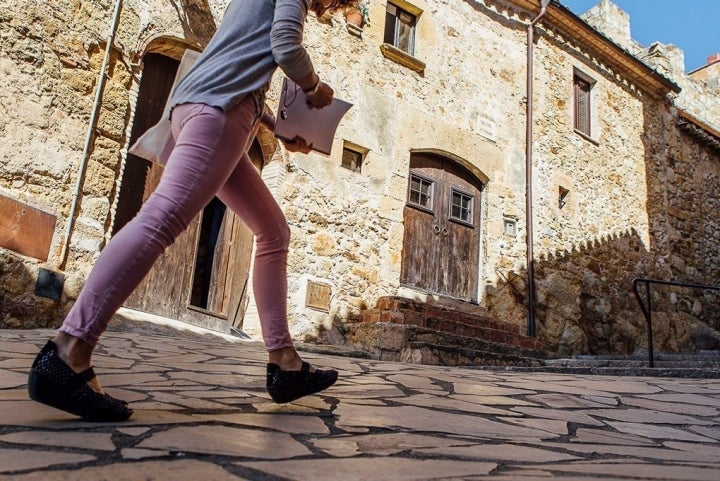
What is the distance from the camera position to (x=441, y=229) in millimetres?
8711

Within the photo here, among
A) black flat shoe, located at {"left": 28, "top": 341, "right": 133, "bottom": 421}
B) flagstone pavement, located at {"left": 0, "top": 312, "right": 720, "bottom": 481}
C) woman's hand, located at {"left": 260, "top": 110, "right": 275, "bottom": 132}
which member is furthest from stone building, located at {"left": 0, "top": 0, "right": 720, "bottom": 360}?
black flat shoe, located at {"left": 28, "top": 341, "right": 133, "bottom": 421}

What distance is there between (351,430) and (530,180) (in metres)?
8.05

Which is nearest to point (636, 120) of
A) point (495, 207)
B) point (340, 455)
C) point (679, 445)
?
point (495, 207)

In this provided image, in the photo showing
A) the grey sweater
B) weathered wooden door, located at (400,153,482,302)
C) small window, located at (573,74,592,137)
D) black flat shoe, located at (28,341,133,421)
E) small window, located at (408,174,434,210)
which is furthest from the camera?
small window, located at (573,74,592,137)

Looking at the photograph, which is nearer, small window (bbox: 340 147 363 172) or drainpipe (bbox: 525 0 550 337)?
small window (bbox: 340 147 363 172)

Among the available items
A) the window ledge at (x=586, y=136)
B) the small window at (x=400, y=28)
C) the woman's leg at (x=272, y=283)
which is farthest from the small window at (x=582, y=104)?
the woman's leg at (x=272, y=283)

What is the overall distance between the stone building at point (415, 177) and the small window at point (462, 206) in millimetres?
37

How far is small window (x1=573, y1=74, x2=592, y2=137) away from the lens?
10805mm

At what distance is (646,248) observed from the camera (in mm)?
10961

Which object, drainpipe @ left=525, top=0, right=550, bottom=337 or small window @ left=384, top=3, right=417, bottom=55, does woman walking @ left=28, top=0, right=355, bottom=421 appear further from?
drainpipe @ left=525, top=0, right=550, bottom=337

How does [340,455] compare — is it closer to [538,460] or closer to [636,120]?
[538,460]

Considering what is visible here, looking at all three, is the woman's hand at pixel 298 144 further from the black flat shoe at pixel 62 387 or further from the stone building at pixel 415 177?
the stone building at pixel 415 177

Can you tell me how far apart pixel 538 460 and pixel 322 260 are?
5.67 metres

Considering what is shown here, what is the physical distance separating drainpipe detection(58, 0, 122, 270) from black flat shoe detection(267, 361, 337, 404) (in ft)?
12.3
